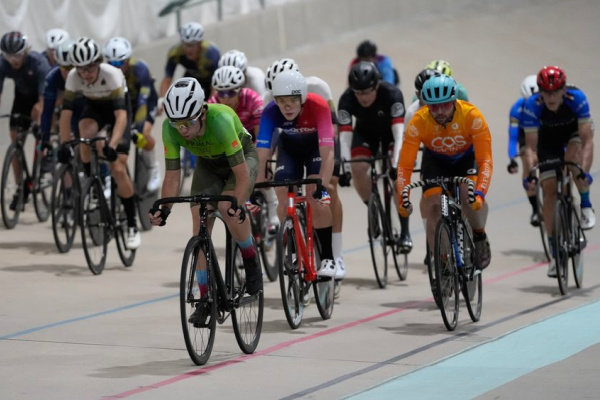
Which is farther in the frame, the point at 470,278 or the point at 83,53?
the point at 83,53

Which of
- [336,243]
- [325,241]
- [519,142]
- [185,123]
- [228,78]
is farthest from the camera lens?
[519,142]

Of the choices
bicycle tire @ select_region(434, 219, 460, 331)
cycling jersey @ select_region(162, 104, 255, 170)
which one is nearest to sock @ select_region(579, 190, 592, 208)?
bicycle tire @ select_region(434, 219, 460, 331)

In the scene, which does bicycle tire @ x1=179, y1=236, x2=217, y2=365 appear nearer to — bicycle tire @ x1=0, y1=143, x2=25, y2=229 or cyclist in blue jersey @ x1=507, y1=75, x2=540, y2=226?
cyclist in blue jersey @ x1=507, y1=75, x2=540, y2=226

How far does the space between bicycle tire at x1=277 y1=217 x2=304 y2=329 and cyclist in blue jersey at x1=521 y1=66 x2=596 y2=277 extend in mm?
2275

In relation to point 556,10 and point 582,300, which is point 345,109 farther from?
point 556,10

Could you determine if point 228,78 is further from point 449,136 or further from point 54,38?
point 54,38

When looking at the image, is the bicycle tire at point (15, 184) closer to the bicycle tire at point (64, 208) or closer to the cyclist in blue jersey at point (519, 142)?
the bicycle tire at point (64, 208)

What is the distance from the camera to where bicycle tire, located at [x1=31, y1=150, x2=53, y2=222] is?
12773mm

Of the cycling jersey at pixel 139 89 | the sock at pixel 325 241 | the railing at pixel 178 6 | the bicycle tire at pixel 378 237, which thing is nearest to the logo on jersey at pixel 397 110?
the bicycle tire at pixel 378 237

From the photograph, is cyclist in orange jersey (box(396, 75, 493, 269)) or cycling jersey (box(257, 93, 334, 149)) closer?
cyclist in orange jersey (box(396, 75, 493, 269))

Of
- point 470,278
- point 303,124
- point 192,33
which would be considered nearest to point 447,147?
point 470,278

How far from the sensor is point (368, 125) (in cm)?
1055

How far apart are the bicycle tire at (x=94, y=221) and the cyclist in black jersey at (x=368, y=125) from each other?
2.00m

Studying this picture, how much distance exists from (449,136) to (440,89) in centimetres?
37
